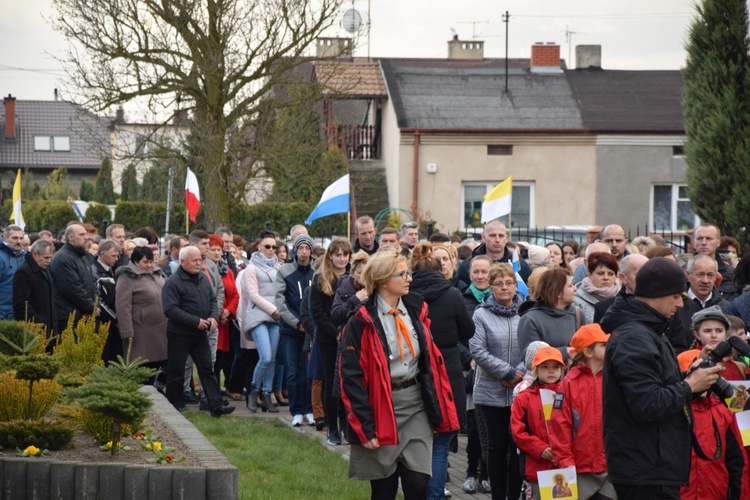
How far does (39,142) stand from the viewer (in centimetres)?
8762

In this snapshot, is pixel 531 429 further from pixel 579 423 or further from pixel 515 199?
pixel 515 199

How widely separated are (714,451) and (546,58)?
105 feet

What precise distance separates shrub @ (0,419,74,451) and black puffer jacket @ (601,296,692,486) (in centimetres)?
404

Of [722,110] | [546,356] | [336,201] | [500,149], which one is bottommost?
[546,356]

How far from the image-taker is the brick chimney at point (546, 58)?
37.1 metres

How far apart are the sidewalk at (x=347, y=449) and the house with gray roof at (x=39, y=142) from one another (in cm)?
7398

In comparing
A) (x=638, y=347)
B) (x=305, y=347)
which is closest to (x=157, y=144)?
(x=305, y=347)

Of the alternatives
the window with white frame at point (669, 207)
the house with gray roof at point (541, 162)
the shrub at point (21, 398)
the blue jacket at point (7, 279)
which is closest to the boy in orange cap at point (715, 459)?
the shrub at point (21, 398)

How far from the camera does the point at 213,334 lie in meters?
14.0

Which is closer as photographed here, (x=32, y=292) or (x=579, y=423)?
(x=579, y=423)

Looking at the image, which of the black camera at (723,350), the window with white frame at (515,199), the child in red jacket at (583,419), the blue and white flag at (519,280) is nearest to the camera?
the black camera at (723,350)

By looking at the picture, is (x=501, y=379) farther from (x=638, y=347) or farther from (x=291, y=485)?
(x=638, y=347)

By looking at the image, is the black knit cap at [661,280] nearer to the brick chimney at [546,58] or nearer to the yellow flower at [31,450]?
the yellow flower at [31,450]

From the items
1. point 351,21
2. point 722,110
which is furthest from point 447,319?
point 351,21
